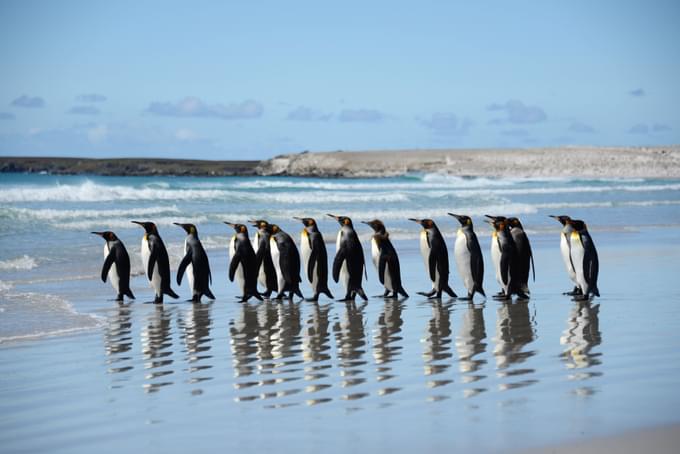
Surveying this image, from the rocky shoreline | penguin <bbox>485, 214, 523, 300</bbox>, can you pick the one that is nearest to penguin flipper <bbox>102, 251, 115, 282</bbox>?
penguin <bbox>485, 214, 523, 300</bbox>

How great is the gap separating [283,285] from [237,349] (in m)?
3.59

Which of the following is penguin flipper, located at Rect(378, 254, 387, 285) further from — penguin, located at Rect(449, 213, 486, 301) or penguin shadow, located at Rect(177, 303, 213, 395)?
penguin shadow, located at Rect(177, 303, 213, 395)

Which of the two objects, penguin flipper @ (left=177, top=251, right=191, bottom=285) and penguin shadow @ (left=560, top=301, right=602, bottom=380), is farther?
penguin flipper @ (left=177, top=251, right=191, bottom=285)

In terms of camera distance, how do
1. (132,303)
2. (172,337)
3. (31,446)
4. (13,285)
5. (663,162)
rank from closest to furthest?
(31,446), (172,337), (132,303), (13,285), (663,162)

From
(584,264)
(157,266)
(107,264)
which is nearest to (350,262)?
(157,266)

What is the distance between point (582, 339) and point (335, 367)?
1.84 meters

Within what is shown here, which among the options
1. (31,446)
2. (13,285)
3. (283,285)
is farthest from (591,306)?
(13,285)

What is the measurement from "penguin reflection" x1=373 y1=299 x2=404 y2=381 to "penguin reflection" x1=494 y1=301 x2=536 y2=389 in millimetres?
650

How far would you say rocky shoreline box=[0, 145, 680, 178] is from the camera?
71.6 meters

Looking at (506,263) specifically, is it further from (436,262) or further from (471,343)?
(471,343)

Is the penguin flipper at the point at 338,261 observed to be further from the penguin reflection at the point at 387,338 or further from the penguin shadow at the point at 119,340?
the penguin shadow at the point at 119,340

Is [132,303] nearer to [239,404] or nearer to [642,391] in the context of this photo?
[239,404]

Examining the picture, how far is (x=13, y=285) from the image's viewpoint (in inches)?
457

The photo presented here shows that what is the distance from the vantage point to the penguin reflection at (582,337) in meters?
6.09
